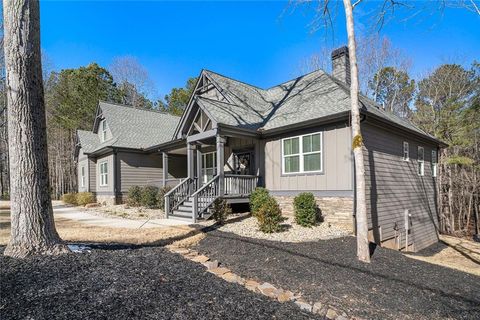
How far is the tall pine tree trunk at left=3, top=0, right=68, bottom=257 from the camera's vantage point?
4.56m

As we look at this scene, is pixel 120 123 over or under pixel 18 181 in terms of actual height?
over

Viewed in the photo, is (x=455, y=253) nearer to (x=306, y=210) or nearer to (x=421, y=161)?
(x=421, y=161)

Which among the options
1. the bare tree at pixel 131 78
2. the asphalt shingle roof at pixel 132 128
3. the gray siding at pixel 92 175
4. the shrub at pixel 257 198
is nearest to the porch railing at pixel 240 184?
the shrub at pixel 257 198

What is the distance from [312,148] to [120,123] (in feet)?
47.4

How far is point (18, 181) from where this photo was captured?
180 inches

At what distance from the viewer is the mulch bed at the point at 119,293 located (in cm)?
297

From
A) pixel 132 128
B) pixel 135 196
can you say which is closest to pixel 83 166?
pixel 132 128

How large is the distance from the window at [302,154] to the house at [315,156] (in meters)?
0.04

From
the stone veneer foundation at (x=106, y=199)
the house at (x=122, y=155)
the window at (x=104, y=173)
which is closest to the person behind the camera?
the stone veneer foundation at (x=106, y=199)

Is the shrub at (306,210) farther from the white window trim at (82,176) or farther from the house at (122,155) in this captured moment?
the white window trim at (82,176)

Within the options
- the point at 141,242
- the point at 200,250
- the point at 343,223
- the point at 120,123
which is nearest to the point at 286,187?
the point at 343,223

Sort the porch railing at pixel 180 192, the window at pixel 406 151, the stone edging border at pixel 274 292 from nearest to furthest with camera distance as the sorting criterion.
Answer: the stone edging border at pixel 274 292 < the porch railing at pixel 180 192 < the window at pixel 406 151

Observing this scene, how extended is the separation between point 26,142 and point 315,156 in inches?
331

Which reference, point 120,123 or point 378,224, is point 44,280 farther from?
point 120,123
